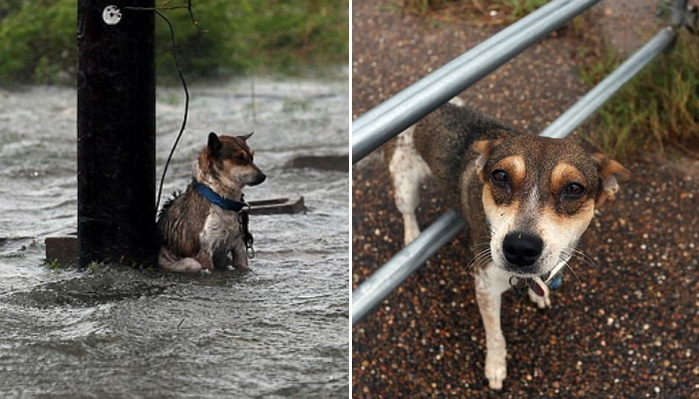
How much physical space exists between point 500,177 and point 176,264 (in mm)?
858

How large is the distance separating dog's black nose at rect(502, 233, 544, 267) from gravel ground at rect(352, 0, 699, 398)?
3.60 ft

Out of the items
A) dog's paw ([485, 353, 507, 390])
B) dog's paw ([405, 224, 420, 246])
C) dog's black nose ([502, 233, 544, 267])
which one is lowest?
dog's paw ([485, 353, 507, 390])

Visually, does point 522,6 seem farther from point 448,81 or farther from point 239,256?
point 239,256

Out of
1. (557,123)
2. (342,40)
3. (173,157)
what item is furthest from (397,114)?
(557,123)

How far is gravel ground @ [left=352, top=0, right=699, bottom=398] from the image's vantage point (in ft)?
10.1

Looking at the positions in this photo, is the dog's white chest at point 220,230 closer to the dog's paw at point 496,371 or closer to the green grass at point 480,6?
the dog's paw at point 496,371

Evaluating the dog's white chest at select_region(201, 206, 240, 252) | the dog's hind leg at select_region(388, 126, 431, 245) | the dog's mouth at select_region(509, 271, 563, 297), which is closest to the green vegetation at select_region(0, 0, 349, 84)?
the dog's white chest at select_region(201, 206, 240, 252)

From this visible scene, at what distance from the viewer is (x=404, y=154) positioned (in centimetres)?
353

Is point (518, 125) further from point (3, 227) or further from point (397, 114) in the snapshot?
point (3, 227)

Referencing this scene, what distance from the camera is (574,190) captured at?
2.09m

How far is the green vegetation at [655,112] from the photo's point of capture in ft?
12.4

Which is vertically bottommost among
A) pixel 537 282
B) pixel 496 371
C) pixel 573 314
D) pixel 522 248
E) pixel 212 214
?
pixel 496 371

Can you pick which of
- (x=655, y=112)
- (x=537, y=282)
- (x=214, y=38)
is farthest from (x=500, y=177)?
(x=655, y=112)

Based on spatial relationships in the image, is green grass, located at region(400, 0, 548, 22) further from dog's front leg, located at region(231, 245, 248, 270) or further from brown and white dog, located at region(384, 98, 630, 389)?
dog's front leg, located at region(231, 245, 248, 270)
